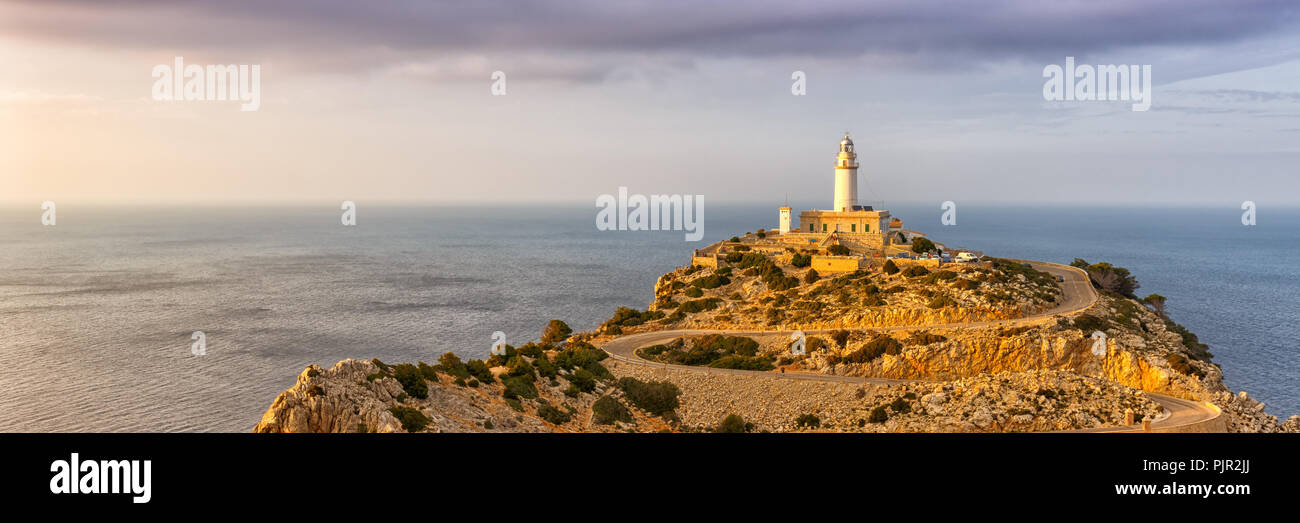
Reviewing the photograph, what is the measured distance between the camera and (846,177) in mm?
71500

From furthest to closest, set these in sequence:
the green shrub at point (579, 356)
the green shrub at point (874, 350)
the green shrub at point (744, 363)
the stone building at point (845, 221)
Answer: the stone building at point (845, 221), the green shrub at point (874, 350), the green shrub at point (744, 363), the green shrub at point (579, 356)

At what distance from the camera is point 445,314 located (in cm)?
7619

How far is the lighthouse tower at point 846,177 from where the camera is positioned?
234 ft

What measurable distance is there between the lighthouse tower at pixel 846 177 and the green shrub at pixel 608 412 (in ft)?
148

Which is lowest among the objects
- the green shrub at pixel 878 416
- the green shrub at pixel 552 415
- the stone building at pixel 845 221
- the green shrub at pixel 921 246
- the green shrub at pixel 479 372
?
the green shrub at pixel 878 416

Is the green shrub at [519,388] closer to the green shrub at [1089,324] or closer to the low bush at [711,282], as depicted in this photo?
the low bush at [711,282]

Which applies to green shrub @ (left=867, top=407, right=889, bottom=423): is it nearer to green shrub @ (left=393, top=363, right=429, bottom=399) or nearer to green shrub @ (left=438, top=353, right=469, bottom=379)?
green shrub @ (left=438, top=353, right=469, bottom=379)

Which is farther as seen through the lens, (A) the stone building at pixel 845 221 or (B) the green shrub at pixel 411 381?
(A) the stone building at pixel 845 221

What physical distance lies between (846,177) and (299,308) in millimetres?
60284

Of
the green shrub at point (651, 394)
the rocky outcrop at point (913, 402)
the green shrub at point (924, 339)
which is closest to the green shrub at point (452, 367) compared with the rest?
the green shrub at point (651, 394)

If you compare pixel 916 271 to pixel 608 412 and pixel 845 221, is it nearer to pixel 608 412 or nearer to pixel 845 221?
pixel 845 221

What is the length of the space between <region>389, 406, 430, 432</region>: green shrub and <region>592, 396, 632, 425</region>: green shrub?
1058 cm

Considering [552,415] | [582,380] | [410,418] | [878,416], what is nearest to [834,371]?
[878,416]
